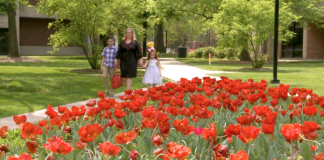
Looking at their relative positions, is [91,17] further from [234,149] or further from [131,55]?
[234,149]

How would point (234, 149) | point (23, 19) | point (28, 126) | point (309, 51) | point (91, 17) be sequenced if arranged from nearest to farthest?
point (28, 126)
point (234, 149)
point (91, 17)
point (309, 51)
point (23, 19)

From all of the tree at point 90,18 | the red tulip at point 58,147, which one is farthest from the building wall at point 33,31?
the red tulip at point 58,147

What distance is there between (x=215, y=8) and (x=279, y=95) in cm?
2672

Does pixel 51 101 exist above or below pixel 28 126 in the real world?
below

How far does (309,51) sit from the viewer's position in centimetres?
3972

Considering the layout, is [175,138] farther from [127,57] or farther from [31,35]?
[31,35]

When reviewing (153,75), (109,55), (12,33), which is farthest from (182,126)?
(12,33)

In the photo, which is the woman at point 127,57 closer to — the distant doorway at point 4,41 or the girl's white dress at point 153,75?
the girl's white dress at point 153,75

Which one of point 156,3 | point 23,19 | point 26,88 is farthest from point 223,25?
point 23,19

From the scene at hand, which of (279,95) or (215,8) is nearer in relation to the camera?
(279,95)

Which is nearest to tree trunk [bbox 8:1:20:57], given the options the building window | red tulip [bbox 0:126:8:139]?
the building window

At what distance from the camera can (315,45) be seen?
130 feet

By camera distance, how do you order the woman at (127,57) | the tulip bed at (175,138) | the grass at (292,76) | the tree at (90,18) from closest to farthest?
the tulip bed at (175,138)
the woman at (127,57)
the grass at (292,76)
the tree at (90,18)

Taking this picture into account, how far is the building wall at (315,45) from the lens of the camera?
39562 mm
